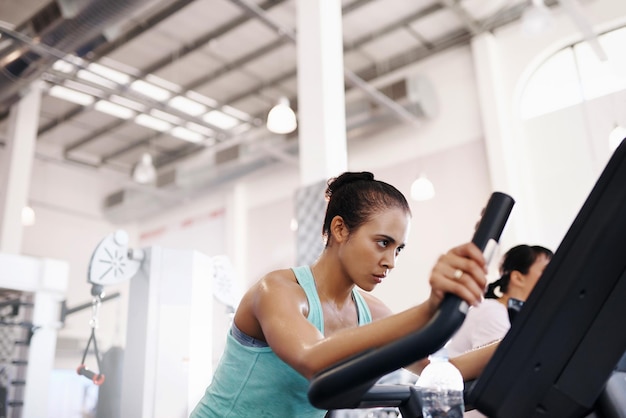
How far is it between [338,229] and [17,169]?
6.17 meters

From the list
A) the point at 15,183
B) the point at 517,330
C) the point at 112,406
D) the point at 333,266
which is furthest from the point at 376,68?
the point at 517,330

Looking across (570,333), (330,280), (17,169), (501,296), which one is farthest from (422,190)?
(570,333)

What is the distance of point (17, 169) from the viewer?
6582 mm

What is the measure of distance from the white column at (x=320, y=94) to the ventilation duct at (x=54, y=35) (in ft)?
4.49

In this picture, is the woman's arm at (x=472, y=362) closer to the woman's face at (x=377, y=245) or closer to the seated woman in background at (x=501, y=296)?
the woman's face at (x=377, y=245)

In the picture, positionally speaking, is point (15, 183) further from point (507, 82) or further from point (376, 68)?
point (507, 82)

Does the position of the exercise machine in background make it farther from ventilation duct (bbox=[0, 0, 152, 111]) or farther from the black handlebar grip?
ventilation duct (bbox=[0, 0, 152, 111])

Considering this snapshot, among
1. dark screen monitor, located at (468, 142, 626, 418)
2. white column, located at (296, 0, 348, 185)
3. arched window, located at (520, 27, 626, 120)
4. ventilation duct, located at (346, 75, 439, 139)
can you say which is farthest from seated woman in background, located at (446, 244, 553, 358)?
ventilation duct, located at (346, 75, 439, 139)

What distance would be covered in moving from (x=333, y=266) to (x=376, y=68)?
6597 mm

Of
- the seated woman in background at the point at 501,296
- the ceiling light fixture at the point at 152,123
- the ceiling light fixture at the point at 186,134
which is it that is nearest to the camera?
the seated woman in background at the point at 501,296

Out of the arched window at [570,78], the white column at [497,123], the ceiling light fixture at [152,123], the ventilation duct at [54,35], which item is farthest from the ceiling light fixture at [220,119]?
the arched window at [570,78]

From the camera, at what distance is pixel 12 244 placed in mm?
6254

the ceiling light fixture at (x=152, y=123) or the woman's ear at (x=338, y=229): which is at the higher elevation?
the ceiling light fixture at (x=152, y=123)

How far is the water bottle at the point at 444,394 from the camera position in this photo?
1.08 m
